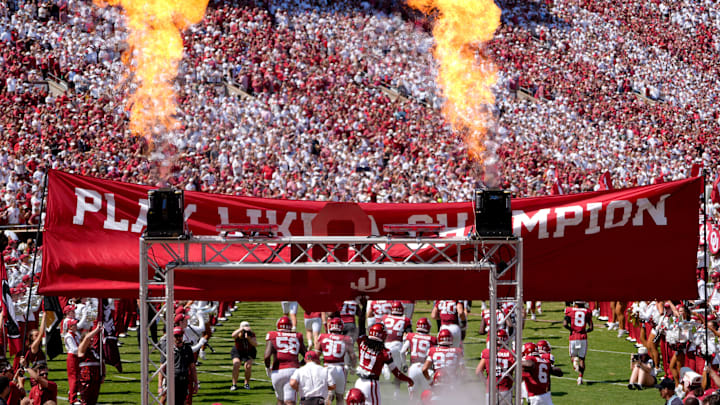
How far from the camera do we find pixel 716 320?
15789 millimetres

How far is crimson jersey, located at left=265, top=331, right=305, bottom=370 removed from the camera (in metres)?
14.0

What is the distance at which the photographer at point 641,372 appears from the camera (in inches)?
635

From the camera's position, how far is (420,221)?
12711 mm

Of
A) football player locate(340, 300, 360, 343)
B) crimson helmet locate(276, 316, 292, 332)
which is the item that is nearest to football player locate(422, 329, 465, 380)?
crimson helmet locate(276, 316, 292, 332)

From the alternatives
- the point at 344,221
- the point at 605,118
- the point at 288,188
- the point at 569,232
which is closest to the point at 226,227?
the point at 344,221

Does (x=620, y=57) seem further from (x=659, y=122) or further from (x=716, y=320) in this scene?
(x=716, y=320)

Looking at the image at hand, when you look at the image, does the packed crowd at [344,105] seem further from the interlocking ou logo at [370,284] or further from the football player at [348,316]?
the interlocking ou logo at [370,284]

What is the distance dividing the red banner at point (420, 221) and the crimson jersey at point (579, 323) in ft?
15.7

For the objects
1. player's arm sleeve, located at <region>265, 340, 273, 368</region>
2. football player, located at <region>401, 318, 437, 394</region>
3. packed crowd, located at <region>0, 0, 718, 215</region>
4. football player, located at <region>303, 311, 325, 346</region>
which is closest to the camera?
player's arm sleeve, located at <region>265, 340, 273, 368</region>

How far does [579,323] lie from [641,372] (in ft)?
4.40

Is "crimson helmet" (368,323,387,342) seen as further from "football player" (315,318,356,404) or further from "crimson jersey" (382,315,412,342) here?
"crimson jersey" (382,315,412,342)

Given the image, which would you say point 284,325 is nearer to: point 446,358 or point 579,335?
point 446,358

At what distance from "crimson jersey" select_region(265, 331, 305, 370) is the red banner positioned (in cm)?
166

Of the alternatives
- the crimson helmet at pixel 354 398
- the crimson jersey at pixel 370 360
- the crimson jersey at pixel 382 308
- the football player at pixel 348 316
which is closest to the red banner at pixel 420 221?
the crimson jersey at pixel 370 360
